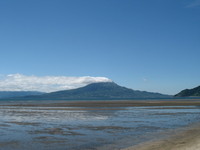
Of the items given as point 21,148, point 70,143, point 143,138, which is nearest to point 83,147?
point 70,143

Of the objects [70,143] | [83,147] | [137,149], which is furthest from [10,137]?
[137,149]

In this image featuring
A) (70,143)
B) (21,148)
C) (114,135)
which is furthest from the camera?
(114,135)

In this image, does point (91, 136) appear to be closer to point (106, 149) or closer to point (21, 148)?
point (106, 149)

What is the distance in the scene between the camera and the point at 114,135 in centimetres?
2044

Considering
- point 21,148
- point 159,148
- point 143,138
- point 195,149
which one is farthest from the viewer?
point 143,138

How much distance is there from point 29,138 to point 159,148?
10892mm

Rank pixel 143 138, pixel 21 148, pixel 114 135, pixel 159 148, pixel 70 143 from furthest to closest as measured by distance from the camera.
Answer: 1. pixel 114 135
2. pixel 143 138
3. pixel 70 143
4. pixel 21 148
5. pixel 159 148

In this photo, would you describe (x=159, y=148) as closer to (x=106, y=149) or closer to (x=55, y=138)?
(x=106, y=149)

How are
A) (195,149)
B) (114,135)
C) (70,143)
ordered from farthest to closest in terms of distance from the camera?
(114,135), (70,143), (195,149)

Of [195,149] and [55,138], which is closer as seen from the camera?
[195,149]

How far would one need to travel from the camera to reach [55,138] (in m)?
19.3

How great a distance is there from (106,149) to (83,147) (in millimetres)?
1777

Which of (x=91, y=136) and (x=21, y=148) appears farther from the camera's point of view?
(x=91, y=136)

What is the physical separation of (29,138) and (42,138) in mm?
1157
